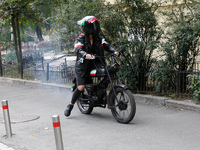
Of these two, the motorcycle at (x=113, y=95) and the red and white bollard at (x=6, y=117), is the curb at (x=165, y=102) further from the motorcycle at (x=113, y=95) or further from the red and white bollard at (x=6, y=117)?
the red and white bollard at (x=6, y=117)

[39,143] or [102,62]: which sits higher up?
[102,62]

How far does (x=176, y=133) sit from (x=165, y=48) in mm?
2831

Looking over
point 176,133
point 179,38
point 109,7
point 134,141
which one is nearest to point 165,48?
point 179,38

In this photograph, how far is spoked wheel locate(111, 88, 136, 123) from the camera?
216 inches

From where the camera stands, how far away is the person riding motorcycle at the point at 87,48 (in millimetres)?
5984

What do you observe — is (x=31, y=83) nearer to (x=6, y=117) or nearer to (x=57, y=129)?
(x=6, y=117)

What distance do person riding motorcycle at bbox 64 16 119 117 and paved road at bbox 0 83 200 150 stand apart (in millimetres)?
851

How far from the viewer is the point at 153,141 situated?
15.4 feet

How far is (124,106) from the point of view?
18.6 feet

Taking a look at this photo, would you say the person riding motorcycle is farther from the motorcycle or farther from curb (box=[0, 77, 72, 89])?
curb (box=[0, 77, 72, 89])

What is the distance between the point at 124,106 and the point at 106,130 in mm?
594

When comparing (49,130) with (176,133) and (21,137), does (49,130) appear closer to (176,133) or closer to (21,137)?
(21,137)

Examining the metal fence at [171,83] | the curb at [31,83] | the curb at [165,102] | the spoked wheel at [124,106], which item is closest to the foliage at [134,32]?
the metal fence at [171,83]

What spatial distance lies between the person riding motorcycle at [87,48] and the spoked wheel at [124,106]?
2.46 ft
